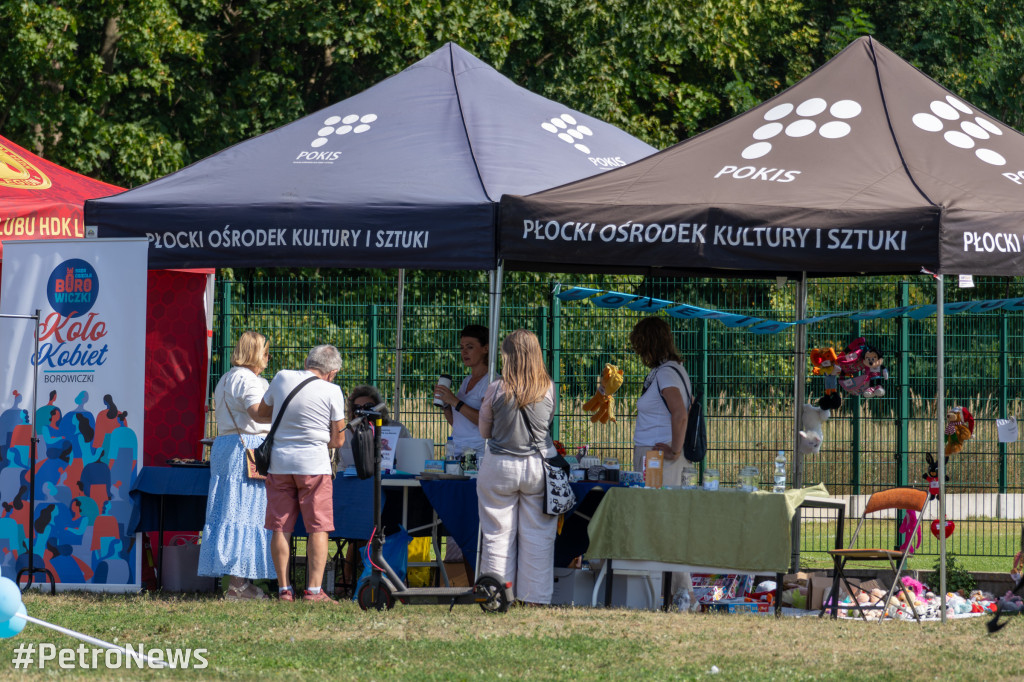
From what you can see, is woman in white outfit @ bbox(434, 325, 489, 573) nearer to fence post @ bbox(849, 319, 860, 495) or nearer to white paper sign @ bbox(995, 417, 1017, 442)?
white paper sign @ bbox(995, 417, 1017, 442)

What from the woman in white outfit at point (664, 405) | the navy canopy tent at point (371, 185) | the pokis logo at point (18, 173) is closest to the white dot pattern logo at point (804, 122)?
the woman in white outfit at point (664, 405)

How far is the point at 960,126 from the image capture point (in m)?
8.11

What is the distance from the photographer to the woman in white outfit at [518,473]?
24.6 ft

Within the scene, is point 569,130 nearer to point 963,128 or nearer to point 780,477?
point 963,128

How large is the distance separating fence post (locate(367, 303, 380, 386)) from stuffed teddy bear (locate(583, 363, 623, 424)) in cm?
268

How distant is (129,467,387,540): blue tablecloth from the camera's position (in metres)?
8.24

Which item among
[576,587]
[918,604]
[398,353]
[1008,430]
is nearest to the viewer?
[918,604]

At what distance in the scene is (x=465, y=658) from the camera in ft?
20.6

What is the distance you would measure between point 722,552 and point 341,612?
6.95 ft

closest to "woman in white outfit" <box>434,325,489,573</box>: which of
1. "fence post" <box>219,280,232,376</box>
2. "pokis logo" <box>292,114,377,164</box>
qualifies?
"pokis logo" <box>292,114,377,164</box>

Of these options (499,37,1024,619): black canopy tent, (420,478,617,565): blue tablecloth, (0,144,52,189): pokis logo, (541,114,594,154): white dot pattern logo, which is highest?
(541,114,594,154): white dot pattern logo

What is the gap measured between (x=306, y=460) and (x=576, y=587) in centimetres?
176

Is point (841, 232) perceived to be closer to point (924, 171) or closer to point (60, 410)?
point (924, 171)

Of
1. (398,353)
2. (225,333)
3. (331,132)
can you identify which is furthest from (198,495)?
(225,333)
